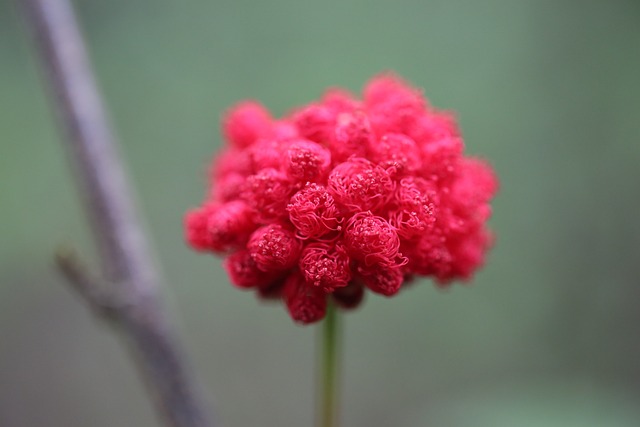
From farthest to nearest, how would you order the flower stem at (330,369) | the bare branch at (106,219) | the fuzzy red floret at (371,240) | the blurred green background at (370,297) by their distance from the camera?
the blurred green background at (370,297)
the bare branch at (106,219)
the flower stem at (330,369)
the fuzzy red floret at (371,240)

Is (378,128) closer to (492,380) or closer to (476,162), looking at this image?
(476,162)

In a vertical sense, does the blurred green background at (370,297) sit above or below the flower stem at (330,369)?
above

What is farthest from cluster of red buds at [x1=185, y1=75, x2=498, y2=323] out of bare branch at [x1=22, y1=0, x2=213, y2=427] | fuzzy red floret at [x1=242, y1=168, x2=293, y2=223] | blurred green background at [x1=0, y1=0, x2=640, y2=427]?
blurred green background at [x1=0, y1=0, x2=640, y2=427]

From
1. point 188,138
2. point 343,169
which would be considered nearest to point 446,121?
point 343,169

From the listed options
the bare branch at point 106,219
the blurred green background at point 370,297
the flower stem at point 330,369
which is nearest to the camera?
the flower stem at point 330,369

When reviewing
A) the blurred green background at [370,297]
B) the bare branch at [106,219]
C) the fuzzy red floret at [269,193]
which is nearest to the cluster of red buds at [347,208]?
the fuzzy red floret at [269,193]

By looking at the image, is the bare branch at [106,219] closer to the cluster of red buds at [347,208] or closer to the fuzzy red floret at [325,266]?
the cluster of red buds at [347,208]
